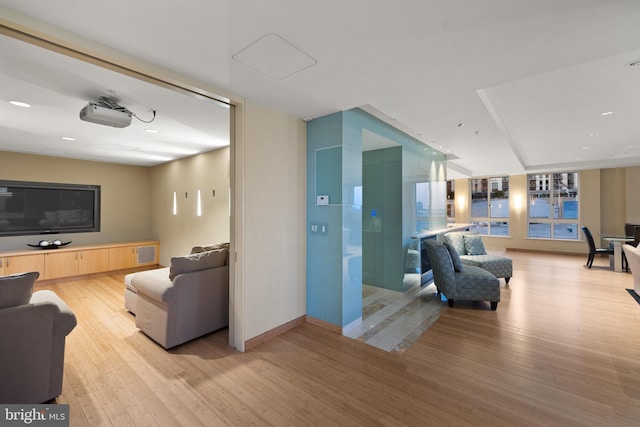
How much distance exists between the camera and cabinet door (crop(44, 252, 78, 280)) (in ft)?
17.0

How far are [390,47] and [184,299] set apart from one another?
3050 millimetres

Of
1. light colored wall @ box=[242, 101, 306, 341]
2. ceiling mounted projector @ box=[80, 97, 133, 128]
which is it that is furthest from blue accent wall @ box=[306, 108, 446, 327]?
ceiling mounted projector @ box=[80, 97, 133, 128]

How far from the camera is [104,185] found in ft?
20.8

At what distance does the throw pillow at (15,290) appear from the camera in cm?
184

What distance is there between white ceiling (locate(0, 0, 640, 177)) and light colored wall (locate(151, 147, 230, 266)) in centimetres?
225

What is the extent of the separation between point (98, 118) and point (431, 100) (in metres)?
3.61

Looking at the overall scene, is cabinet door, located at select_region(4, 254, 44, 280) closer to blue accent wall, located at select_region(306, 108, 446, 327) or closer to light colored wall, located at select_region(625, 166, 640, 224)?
blue accent wall, located at select_region(306, 108, 446, 327)

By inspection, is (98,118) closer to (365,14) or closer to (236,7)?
(236,7)

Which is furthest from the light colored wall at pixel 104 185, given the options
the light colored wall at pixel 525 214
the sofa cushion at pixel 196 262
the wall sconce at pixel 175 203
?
the light colored wall at pixel 525 214

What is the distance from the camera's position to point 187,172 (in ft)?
19.3

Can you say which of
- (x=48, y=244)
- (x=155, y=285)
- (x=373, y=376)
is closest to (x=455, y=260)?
(x=373, y=376)

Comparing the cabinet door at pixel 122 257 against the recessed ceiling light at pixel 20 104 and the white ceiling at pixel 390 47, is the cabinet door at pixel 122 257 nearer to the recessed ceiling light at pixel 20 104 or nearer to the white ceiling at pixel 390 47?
the white ceiling at pixel 390 47

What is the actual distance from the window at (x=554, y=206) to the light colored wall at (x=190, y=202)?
1017cm

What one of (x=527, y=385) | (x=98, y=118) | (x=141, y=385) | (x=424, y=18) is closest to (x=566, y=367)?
(x=527, y=385)
